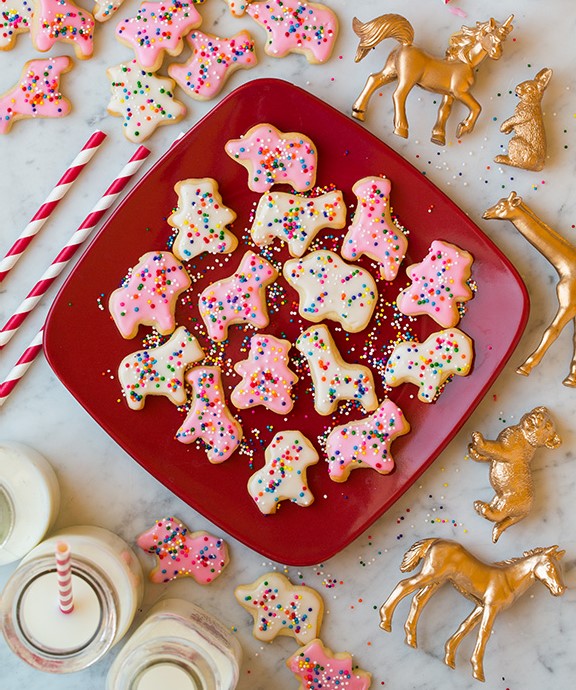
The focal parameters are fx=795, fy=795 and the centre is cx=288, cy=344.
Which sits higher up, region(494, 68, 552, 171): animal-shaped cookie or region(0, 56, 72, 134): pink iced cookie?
region(494, 68, 552, 171): animal-shaped cookie

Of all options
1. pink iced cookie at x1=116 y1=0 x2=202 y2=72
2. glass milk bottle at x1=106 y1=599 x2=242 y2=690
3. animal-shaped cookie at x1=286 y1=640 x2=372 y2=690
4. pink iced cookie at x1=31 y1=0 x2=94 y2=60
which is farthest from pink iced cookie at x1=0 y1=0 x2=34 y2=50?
animal-shaped cookie at x1=286 y1=640 x2=372 y2=690

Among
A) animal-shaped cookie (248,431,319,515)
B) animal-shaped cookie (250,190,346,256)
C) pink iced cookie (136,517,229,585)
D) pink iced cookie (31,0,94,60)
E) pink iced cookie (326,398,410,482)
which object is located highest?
pink iced cookie (31,0,94,60)

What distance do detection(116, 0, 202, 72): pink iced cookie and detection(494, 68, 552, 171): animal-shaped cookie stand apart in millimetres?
512

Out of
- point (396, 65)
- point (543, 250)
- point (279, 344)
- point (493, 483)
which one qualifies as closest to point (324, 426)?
point (279, 344)

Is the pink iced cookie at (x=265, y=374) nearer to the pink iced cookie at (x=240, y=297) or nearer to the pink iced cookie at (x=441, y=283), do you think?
the pink iced cookie at (x=240, y=297)

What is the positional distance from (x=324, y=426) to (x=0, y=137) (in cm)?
69

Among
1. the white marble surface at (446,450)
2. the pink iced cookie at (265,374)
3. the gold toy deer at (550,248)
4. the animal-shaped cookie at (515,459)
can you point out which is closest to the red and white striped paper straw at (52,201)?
the white marble surface at (446,450)

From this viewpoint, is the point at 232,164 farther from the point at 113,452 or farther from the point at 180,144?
the point at 113,452

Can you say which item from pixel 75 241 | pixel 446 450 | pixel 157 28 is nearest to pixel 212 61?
pixel 157 28

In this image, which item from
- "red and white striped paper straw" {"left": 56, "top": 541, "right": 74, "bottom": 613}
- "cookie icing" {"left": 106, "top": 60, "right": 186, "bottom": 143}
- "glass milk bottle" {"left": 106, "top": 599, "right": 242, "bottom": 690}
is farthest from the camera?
"cookie icing" {"left": 106, "top": 60, "right": 186, "bottom": 143}

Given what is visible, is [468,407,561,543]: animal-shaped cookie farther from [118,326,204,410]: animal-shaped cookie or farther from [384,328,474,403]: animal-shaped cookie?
[118,326,204,410]: animal-shaped cookie

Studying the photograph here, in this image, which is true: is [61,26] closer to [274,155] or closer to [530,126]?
[274,155]

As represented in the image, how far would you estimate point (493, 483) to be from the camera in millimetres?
1226

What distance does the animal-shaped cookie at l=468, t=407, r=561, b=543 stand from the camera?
3.99ft
